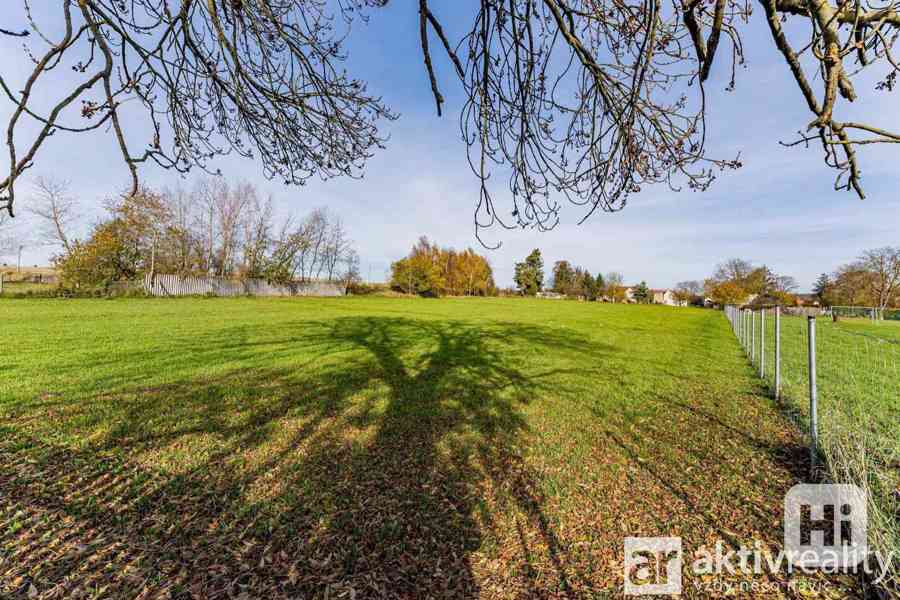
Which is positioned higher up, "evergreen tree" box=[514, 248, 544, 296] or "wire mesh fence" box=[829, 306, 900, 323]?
"evergreen tree" box=[514, 248, 544, 296]

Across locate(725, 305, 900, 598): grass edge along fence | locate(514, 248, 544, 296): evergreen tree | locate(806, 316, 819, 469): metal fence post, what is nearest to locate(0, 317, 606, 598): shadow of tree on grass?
locate(725, 305, 900, 598): grass edge along fence

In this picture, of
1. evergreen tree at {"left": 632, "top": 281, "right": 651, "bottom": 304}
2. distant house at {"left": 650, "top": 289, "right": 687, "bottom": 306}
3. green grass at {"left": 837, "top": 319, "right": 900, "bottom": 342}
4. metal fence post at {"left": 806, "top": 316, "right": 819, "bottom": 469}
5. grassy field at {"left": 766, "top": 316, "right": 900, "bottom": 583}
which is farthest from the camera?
distant house at {"left": 650, "top": 289, "right": 687, "bottom": 306}

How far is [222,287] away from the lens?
103 ft

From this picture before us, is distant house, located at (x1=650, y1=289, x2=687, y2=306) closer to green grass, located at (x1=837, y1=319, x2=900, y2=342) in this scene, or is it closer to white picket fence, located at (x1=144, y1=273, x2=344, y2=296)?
green grass, located at (x1=837, y1=319, x2=900, y2=342)

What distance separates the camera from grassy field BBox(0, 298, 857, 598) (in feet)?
6.60

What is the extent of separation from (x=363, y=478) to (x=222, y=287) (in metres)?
34.4

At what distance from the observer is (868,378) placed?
202 inches

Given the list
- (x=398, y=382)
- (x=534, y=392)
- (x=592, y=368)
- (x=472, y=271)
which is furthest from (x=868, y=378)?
(x=472, y=271)

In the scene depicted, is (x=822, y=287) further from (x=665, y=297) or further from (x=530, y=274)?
(x=530, y=274)

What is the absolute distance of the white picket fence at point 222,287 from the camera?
25.8m

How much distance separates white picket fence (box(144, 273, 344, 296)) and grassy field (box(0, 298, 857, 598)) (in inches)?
923

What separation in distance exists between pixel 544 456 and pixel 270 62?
4.47m

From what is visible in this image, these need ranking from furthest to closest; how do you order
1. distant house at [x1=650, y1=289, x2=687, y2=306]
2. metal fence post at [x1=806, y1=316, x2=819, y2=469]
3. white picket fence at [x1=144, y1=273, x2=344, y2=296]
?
distant house at [x1=650, y1=289, x2=687, y2=306]
white picket fence at [x1=144, y1=273, x2=344, y2=296]
metal fence post at [x1=806, y1=316, x2=819, y2=469]

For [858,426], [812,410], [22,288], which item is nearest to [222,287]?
[22,288]
